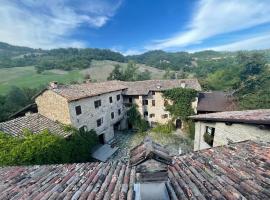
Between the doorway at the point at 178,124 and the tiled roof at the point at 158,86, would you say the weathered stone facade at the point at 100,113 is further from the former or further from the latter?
the doorway at the point at 178,124

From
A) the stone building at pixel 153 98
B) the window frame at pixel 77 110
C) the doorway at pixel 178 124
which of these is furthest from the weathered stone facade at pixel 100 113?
the doorway at pixel 178 124

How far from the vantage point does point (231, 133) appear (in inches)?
424

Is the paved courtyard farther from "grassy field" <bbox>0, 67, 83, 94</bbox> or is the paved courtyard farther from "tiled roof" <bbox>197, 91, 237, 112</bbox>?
"grassy field" <bbox>0, 67, 83, 94</bbox>

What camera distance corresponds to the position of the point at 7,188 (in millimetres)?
5469

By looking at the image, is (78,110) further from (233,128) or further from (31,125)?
(233,128)

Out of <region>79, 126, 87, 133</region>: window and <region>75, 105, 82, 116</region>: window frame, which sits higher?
<region>75, 105, 82, 116</region>: window frame

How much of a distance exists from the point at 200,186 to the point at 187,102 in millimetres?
23085

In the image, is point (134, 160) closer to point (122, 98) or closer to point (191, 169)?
point (191, 169)

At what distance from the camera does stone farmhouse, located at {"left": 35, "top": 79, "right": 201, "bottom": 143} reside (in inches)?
708

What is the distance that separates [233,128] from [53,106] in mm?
17381

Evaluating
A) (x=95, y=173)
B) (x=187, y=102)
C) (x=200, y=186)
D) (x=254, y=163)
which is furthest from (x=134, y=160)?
(x=187, y=102)

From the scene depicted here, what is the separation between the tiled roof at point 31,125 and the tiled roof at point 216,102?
20.7 metres

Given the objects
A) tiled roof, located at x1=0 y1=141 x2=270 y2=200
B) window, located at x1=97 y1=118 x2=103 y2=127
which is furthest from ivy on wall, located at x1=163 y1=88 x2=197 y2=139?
tiled roof, located at x1=0 y1=141 x2=270 y2=200

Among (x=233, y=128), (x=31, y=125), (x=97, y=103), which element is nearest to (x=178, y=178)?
(x=233, y=128)
